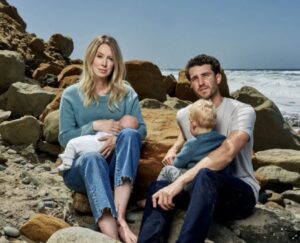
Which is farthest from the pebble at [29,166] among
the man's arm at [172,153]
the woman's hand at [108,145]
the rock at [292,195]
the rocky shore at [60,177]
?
the rock at [292,195]

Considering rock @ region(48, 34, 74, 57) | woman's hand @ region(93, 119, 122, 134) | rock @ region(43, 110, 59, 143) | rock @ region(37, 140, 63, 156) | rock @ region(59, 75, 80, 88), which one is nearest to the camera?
woman's hand @ region(93, 119, 122, 134)

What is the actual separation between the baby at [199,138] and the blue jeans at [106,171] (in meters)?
0.34

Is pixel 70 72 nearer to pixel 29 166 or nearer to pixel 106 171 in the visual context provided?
pixel 29 166

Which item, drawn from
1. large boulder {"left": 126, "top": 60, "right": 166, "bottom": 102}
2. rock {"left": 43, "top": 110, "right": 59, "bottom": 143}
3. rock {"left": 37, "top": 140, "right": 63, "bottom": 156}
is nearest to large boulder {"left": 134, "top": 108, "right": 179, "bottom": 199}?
rock {"left": 43, "top": 110, "right": 59, "bottom": 143}

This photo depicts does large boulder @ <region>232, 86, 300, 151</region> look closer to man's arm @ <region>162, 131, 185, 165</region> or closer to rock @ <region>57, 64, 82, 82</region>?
man's arm @ <region>162, 131, 185, 165</region>

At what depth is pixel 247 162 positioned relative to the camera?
3.56 m

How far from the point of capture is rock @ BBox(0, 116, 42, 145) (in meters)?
6.59

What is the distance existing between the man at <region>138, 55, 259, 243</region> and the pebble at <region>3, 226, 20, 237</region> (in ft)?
3.25

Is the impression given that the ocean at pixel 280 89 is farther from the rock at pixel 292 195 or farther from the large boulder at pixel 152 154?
the large boulder at pixel 152 154

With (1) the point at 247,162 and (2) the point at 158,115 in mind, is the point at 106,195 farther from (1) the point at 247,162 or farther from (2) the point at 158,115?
(2) the point at 158,115

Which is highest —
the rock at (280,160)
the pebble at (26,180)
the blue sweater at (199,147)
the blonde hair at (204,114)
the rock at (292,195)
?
the blonde hair at (204,114)

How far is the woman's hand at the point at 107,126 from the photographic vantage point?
151 inches

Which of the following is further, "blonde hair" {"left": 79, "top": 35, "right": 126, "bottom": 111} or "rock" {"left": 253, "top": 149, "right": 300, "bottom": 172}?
"rock" {"left": 253, "top": 149, "right": 300, "bottom": 172}

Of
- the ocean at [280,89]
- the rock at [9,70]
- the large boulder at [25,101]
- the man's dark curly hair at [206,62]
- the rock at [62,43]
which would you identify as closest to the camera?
the man's dark curly hair at [206,62]
